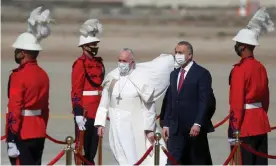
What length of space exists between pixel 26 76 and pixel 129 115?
1422 millimetres

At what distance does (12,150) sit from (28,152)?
20 centimetres

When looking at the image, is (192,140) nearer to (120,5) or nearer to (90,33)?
(90,33)

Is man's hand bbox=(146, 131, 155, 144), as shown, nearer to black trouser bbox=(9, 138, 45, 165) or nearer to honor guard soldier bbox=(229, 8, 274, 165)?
honor guard soldier bbox=(229, 8, 274, 165)

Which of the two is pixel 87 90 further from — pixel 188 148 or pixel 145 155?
pixel 145 155

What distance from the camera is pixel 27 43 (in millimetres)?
9367

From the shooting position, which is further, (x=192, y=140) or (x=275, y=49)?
(x=275, y=49)

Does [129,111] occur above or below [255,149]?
above

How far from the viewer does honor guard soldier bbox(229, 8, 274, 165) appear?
32.5 ft

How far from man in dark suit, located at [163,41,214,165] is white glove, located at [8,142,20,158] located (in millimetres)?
1598

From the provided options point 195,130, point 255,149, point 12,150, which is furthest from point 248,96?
point 12,150

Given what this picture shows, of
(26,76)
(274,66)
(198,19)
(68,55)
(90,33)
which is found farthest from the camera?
(198,19)

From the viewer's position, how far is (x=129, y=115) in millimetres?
10180

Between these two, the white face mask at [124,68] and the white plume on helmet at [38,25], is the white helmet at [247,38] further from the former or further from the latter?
the white plume on helmet at [38,25]

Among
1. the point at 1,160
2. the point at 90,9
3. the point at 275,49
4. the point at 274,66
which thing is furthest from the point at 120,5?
the point at 1,160
